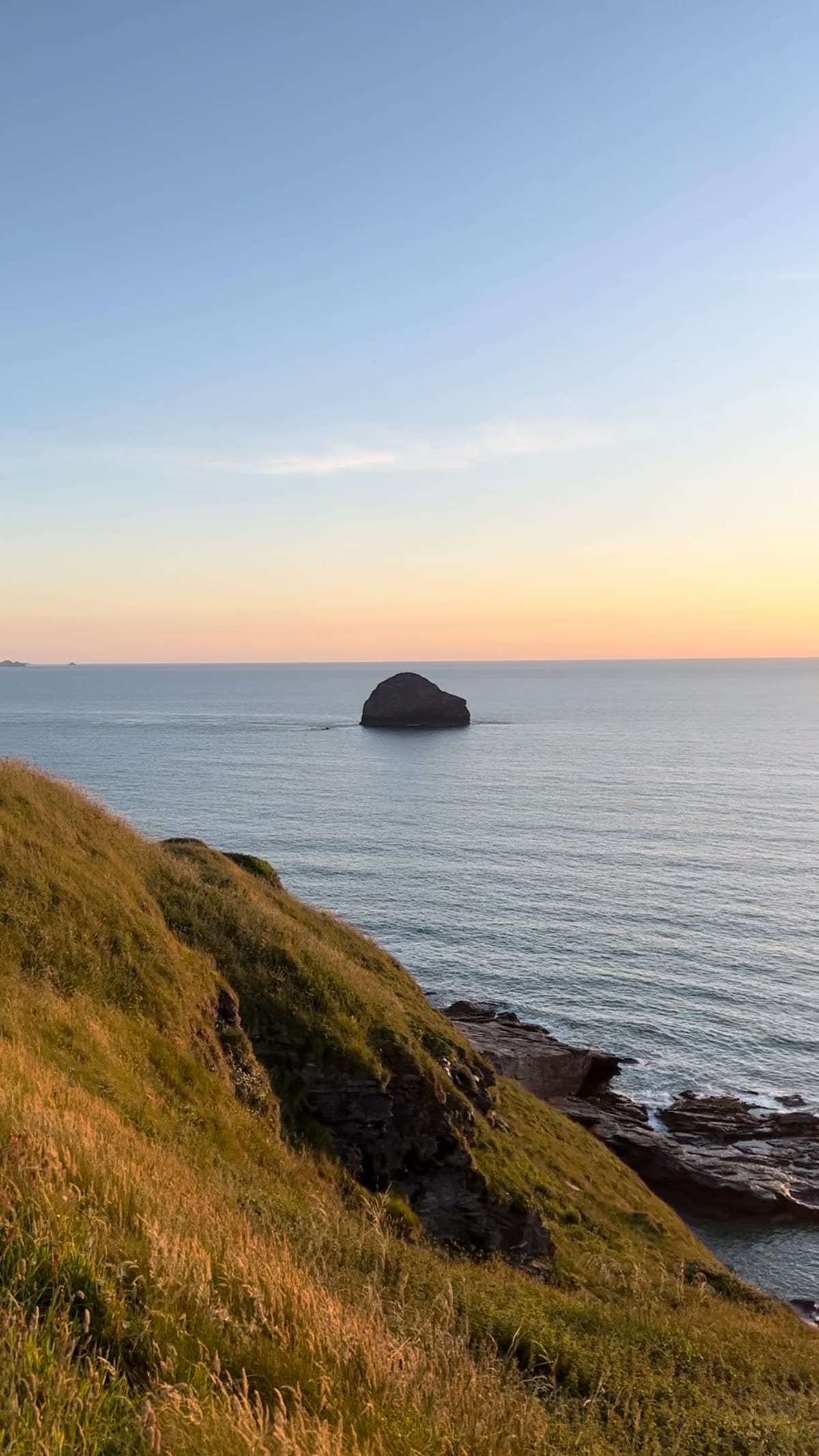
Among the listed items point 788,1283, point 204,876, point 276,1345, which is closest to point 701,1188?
point 788,1283

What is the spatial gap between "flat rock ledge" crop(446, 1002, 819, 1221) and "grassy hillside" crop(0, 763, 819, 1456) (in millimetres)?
7605

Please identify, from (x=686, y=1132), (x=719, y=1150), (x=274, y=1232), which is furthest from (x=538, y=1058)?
(x=274, y=1232)

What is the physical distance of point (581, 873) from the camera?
7631 cm

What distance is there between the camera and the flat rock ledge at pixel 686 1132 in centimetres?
3722

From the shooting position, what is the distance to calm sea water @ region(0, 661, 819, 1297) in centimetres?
4984

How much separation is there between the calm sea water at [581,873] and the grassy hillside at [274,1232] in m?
15.9

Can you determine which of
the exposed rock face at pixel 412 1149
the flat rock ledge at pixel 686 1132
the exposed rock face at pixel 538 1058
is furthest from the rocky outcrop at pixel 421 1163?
the exposed rock face at pixel 538 1058

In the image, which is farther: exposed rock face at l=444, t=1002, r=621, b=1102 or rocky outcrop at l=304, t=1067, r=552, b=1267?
exposed rock face at l=444, t=1002, r=621, b=1102

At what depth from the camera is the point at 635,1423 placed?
9.52 m

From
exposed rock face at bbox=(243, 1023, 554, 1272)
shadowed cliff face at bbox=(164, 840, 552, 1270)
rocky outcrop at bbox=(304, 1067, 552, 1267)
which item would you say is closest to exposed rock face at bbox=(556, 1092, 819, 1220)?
shadowed cliff face at bbox=(164, 840, 552, 1270)

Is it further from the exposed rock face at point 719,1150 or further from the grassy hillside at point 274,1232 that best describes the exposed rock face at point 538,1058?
the grassy hillside at point 274,1232

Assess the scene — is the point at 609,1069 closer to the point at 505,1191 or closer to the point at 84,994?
the point at 505,1191

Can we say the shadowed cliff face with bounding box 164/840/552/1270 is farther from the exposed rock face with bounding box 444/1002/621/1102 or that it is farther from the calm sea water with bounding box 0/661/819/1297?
the exposed rock face with bounding box 444/1002/621/1102

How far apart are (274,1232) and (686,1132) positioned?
36661 millimetres
